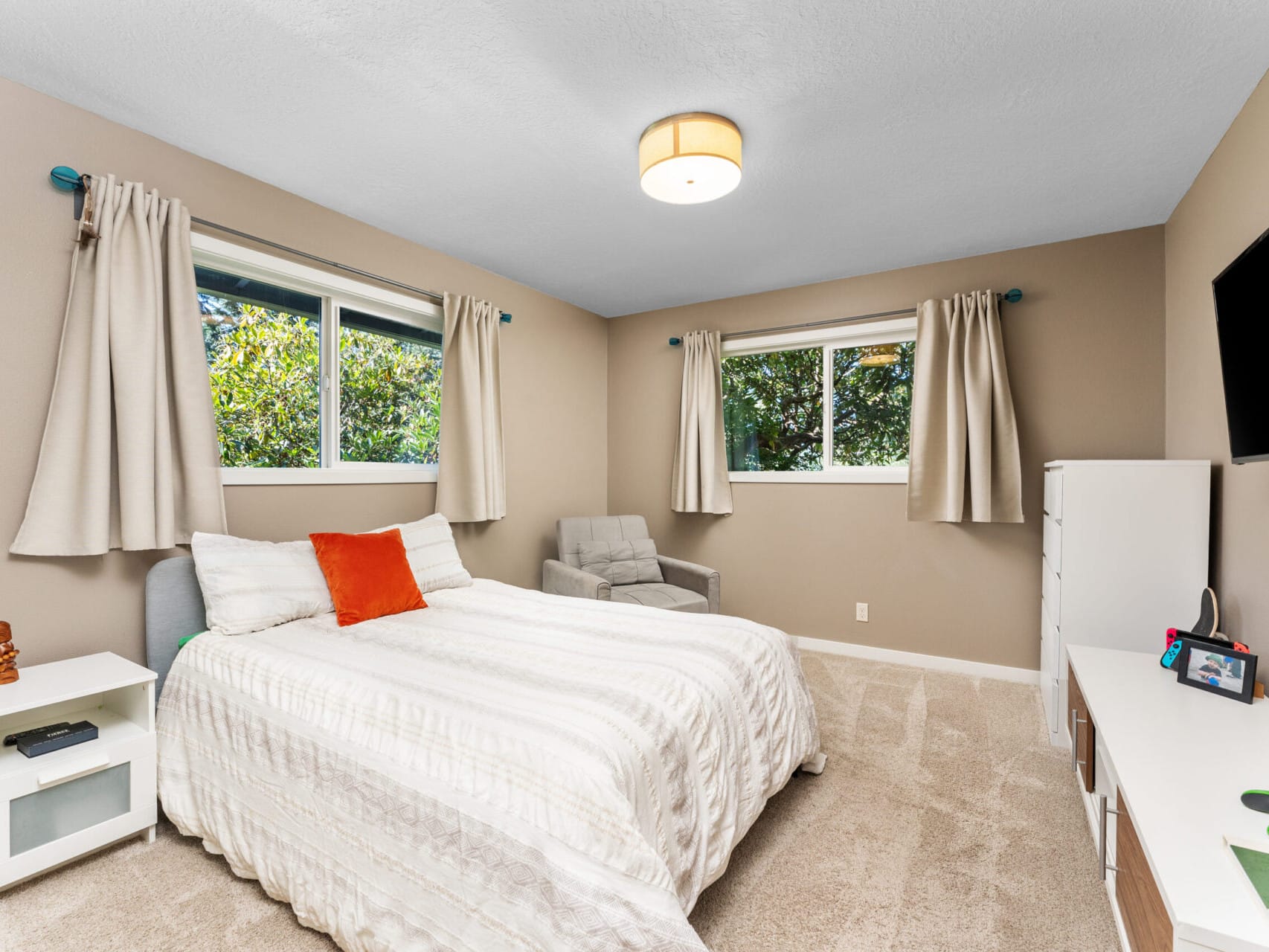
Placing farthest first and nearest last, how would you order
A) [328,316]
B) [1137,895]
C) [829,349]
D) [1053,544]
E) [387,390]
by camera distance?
[829,349], [387,390], [328,316], [1053,544], [1137,895]

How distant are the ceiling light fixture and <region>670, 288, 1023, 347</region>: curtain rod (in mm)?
1905

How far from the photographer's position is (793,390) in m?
4.28

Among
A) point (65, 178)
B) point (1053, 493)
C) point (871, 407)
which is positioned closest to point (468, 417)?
point (65, 178)

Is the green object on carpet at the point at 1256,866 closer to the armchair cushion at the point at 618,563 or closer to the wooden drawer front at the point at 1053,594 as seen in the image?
the wooden drawer front at the point at 1053,594

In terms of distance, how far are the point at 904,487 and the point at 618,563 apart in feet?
6.08

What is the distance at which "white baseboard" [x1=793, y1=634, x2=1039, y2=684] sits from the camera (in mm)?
3502

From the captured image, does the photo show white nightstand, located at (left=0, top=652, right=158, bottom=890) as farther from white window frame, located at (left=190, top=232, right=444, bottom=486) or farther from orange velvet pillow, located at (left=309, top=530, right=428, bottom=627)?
white window frame, located at (left=190, top=232, right=444, bottom=486)

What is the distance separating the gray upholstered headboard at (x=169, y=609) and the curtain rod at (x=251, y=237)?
1290mm

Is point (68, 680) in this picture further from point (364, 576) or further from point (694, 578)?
point (694, 578)

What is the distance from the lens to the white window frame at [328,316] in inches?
103

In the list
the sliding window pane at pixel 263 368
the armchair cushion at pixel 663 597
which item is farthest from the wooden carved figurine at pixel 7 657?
the armchair cushion at pixel 663 597

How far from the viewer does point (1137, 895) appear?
1.28m

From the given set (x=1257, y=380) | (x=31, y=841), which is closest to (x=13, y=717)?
(x=31, y=841)

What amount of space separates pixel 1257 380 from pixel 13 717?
12.4 ft
